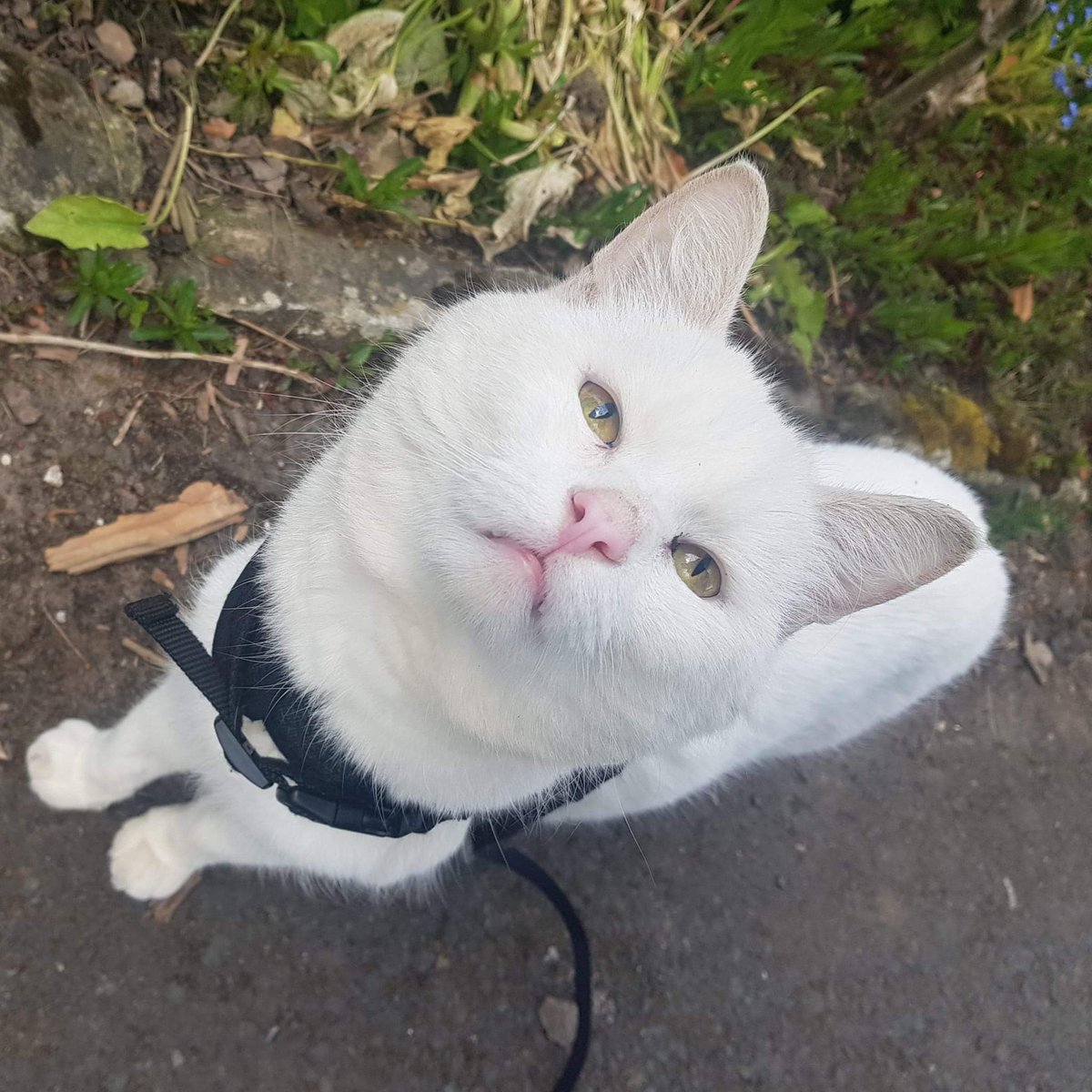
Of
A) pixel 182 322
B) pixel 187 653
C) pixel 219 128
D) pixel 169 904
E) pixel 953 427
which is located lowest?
pixel 169 904

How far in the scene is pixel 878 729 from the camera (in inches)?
98.0

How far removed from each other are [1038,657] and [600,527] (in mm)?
2656

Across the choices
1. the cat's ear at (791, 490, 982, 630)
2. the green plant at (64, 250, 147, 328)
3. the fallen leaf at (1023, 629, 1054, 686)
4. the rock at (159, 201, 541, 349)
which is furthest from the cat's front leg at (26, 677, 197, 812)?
the fallen leaf at (1023, 629, 1054, 686)

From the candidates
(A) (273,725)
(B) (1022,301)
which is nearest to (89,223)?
(A) (273,725)

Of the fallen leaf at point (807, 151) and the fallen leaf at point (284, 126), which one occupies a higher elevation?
the fallen leaf at point (284, 126)

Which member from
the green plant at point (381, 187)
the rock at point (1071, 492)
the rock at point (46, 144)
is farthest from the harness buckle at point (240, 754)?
the rock at point (1071, 492)

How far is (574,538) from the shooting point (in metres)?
0.86

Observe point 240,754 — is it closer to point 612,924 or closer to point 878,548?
point 878,548

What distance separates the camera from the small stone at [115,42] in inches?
75.5

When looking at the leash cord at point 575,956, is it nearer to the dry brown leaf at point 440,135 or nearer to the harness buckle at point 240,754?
the harness buckle at point 240,754

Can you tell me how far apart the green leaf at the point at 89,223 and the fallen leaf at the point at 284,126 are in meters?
0.51

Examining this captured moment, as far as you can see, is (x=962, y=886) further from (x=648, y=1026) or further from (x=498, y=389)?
(x=498, y=389)

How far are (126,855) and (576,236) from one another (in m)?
2.08

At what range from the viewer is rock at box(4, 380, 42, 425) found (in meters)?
1.79
